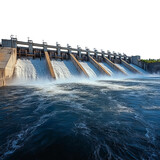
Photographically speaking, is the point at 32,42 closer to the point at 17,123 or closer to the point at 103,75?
the point at 103,75

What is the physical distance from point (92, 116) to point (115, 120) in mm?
840

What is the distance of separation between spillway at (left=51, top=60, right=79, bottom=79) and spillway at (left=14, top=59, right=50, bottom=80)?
183 centimetres

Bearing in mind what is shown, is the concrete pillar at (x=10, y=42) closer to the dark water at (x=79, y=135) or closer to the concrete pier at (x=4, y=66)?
the concrete pier at (x=4, y=66)

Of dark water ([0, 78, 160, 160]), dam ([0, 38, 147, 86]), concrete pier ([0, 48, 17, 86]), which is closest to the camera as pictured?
dark water ([0, 78, 160, 160])

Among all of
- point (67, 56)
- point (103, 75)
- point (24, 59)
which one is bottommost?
point (103, 75)

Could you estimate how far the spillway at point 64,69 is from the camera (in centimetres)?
1624

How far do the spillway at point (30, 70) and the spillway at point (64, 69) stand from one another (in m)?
1.83

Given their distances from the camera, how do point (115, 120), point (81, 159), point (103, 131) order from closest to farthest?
point (81, 159) → point (103, 131) → point (115, 120)

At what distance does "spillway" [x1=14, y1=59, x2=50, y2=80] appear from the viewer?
13411 millimetres

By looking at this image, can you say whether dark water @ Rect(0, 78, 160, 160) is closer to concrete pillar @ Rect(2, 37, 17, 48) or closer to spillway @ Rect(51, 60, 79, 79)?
spillway @ Rect(51, 60, 79, 79)

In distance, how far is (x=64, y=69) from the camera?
58.1 ft

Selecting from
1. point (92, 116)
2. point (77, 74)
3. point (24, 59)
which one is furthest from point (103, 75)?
point (92, 116)

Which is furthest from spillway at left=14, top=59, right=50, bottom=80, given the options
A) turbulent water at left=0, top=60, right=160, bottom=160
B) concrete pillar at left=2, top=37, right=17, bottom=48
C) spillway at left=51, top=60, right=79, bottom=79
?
turbulent water at left=0, top=60, right=160, bottom=160

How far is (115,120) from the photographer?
142 inches
